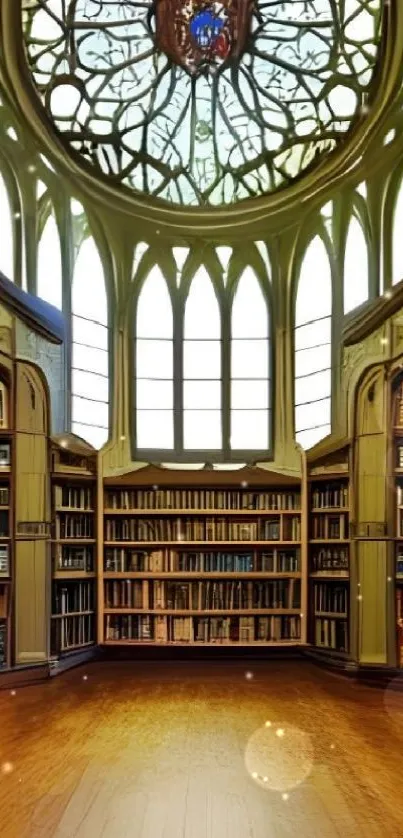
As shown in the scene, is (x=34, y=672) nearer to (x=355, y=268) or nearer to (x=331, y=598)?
(x=331, y=598)

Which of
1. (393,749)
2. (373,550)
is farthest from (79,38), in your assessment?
(393,749)

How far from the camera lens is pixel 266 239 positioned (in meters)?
7.81

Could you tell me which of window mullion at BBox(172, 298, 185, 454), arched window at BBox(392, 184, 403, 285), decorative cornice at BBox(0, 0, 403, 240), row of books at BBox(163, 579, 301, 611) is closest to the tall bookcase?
row of books at BBox(163, 579, 301, 611)

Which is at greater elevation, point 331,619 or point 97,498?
point 97,498

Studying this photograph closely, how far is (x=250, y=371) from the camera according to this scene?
775 cm

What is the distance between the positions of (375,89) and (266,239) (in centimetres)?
162

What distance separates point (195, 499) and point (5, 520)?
1.70 meters

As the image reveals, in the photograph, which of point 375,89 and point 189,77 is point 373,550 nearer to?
point 375,89

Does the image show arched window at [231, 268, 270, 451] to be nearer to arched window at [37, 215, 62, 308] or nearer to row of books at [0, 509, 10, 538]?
arched window at [37, 215, 62, 308]

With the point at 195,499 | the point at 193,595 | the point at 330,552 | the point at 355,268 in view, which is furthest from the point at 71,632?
the point at 355,268

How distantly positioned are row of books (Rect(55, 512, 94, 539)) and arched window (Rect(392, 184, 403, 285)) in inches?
128

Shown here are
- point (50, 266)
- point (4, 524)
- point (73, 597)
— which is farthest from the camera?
point (50, 266)

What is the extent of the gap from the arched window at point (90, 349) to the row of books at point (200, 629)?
5.24 feet

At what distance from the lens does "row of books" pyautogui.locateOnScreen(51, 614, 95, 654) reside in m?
6.57
